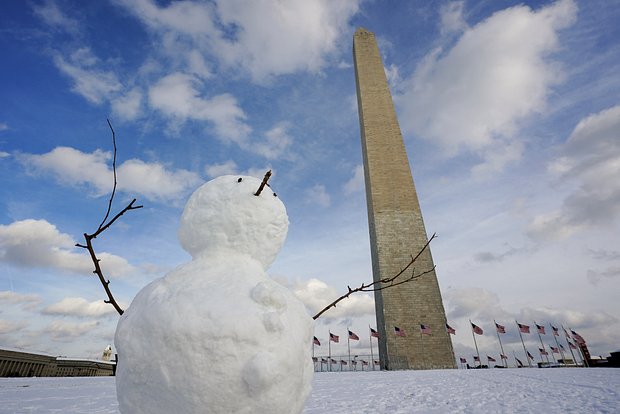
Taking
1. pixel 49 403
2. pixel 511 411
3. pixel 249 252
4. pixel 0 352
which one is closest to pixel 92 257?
pixel 249 252

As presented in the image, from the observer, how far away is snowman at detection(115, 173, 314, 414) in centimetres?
111

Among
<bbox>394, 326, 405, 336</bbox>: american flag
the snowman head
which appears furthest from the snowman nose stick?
<bbox>394, 326, 405, 336</bbox>: american flag

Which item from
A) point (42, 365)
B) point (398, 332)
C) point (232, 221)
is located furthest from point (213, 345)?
point (42, 365)

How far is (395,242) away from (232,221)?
13556mm

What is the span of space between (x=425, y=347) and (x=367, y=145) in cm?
903

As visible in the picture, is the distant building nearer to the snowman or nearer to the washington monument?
the washington monument

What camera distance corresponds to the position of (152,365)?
113 centimetres

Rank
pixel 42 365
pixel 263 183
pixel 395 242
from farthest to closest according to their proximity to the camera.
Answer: pixel 395 242 → pixel 42 365 → pixel 263 183

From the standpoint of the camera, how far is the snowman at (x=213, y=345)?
1.11 metres

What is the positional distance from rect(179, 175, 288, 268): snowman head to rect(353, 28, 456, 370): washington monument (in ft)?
40.1

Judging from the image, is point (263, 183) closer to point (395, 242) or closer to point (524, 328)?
point (395, 242)

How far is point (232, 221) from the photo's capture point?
1448 mm

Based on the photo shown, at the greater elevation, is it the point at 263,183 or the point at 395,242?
the point at 395,242

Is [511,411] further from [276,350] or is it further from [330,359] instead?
[330,359]
